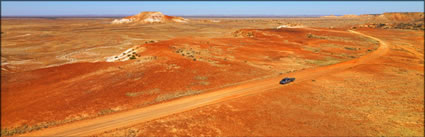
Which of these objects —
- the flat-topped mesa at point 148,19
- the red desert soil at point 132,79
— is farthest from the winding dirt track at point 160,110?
the flat-topped mesa at point 148,19

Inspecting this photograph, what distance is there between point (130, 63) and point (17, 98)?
46.5 ft

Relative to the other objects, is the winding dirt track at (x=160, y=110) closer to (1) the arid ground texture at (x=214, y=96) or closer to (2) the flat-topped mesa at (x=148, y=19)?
(1) the arid ground texture at (x=214, y=96)

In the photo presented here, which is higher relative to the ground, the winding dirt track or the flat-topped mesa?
the flat-topped mesa

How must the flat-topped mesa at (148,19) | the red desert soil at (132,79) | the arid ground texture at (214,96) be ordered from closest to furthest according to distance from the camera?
1. the arid ground texture at (214,96)
2. the red desert soil at (132,79)
3. the flat-topped mesa at (148,19)

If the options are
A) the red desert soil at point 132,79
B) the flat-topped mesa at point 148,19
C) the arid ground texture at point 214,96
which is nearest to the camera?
the arid ground texture at point 214,96

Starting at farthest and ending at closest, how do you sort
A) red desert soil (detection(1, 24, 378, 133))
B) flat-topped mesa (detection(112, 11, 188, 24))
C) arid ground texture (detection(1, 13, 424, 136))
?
1. flat-topped mesa (detection(112, 11, 188, 24))
2. red desert soil (detection(1, 24, 378, 133))
3. arid ground texture (detection(1, 13, 424, 136))

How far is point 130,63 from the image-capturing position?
109 feet

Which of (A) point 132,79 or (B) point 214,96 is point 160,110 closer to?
(B) point 214,96

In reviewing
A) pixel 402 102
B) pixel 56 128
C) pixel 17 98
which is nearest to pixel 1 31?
pixel 56 128

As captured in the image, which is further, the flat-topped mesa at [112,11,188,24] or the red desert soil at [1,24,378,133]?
the flat-topped mesa at [112,11,188,24]

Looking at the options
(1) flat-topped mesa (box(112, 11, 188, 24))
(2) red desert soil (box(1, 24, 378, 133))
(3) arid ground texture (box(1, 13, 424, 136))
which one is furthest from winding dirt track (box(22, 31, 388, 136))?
(1) flat-topped mesa (box(112, 11, 188, 24))

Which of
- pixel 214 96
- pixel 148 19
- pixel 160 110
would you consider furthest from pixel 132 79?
pixel 148 19


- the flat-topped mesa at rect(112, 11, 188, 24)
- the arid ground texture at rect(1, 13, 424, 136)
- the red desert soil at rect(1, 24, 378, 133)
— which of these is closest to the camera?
the arid ground texture at rect(1, 13, 424, 136)

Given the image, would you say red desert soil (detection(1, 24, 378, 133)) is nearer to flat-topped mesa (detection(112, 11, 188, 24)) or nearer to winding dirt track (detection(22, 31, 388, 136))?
winding dirt track (detection(22, 31, 388, 136))
